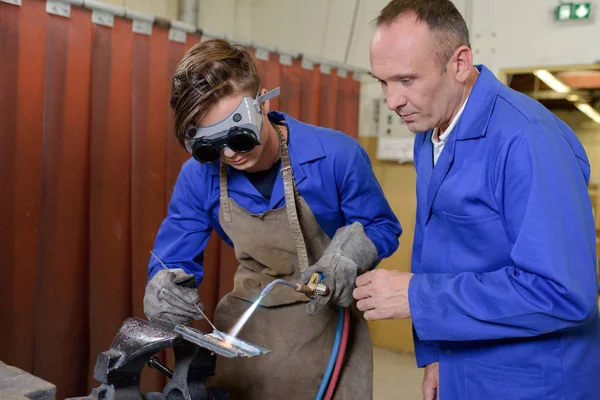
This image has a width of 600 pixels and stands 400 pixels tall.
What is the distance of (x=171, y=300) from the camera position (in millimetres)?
1706

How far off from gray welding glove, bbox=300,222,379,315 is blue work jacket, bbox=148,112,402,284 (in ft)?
0.45

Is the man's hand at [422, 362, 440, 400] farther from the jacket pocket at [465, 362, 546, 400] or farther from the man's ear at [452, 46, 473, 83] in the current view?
the man's ear at [452, 46, 473, 83]

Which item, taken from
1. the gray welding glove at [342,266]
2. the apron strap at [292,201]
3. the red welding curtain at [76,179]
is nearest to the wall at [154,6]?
the red welding curtain at [76,179]

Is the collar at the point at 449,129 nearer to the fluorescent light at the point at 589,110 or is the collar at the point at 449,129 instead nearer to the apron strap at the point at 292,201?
the apron strap at the point at 292,201

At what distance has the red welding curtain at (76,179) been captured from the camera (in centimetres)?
250

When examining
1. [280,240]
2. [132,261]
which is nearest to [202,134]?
[280,240]

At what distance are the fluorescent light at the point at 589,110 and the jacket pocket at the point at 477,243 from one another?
10.0 feet

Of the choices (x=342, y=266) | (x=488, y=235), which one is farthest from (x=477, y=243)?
(x=342, y=266)

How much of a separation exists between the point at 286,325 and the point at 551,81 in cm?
276

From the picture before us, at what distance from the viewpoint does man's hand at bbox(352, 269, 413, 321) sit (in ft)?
4.62

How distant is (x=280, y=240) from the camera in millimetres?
1917

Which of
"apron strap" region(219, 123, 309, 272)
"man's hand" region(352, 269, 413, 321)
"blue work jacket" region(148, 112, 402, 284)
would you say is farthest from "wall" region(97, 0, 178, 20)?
"man's hand" region(352, 269, 413, 321)

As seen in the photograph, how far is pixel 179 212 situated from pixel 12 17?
1.18 m

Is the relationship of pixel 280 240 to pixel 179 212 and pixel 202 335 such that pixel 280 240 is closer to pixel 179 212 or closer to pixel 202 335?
pixel 179 212
